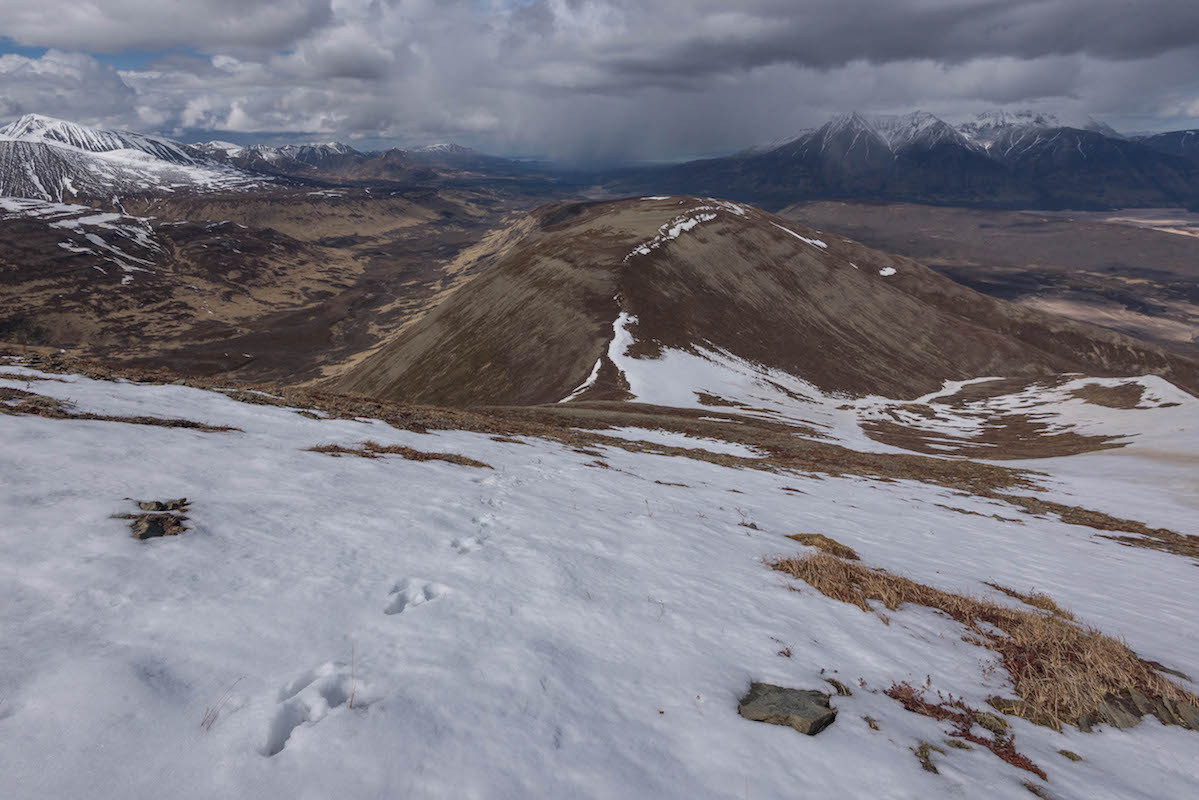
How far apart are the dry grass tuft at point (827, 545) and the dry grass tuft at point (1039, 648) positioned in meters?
1.40

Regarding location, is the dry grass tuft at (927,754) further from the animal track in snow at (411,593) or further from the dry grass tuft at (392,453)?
the dry grass tuft at (392,453)

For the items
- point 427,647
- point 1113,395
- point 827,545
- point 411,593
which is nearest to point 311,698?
point 427,647

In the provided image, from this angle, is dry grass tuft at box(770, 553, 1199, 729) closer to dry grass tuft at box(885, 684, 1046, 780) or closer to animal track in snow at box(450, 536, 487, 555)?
dry grass tuft at box(885, 684, 1046, 780)

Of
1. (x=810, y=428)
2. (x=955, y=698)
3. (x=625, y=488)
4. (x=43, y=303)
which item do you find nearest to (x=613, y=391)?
(x=810, y=428)

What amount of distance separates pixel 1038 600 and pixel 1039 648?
14.3 feet

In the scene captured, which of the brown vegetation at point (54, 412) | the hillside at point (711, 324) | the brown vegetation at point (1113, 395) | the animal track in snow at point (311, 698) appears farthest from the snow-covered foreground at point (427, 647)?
the brown vegetation at point (1113, 395)

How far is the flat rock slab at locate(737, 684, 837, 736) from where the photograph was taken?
6.03m

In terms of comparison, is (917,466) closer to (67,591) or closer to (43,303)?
(67,591)

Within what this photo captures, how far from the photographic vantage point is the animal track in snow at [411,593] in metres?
7.16

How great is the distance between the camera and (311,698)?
5094mm

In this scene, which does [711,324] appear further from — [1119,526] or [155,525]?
[155,525]

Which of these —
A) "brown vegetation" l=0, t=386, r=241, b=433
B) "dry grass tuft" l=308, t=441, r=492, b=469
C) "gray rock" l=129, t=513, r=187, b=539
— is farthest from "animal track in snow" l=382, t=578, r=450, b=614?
"brown vegetation" l=0, t=386, r=241, b=433

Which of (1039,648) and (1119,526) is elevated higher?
(1039,648)

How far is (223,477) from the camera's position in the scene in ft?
33.9
